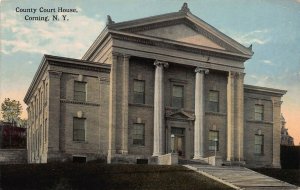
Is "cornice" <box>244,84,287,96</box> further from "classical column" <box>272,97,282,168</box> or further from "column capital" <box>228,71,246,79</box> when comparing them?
"column capital" <box>228,71,246,79</box>

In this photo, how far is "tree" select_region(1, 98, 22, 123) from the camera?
252 feet

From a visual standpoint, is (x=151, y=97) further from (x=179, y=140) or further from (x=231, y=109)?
(x=231, y=109)

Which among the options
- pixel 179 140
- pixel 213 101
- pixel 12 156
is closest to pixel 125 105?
pixel 179 140

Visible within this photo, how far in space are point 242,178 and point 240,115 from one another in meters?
10.1

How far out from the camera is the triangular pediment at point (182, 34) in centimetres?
3488

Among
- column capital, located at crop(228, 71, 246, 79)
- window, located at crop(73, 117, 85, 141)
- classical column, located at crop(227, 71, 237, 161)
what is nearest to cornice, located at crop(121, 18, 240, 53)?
column capital, located at crop(228, 71, 246, 79)

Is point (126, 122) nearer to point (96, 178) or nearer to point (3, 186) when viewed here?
point (96, 178)

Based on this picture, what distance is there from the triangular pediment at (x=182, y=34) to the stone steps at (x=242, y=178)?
10.2 metres

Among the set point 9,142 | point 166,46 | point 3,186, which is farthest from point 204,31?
point 9,142

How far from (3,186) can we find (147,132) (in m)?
14.4

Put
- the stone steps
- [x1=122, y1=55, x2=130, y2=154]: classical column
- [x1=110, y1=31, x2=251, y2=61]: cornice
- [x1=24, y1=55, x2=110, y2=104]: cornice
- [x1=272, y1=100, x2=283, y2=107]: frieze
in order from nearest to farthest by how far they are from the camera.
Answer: the stone steps, [x1=24, y1=55, x2=110, y2=104]: cornice, [x1=122, y1=55, x2=130, y2=154]: classical column, [x1=110, y1=31, x2=251, y2=61]: cornice, [x1=272, y1=100, x2=283, y2=107]: frieze

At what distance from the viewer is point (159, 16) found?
114ft

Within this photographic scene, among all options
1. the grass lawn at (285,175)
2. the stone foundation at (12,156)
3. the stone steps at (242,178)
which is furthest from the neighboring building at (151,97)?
the stone foundation at (12,156)

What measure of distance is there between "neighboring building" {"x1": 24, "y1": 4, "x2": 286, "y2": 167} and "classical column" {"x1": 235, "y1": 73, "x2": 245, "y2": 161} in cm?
8
